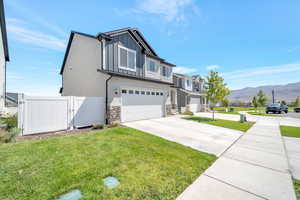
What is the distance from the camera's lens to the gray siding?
8.78 metres

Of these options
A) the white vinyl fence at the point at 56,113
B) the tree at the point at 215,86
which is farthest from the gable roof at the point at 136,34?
the tree at the point at 215,86

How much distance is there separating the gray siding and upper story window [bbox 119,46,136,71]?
333 millimetres

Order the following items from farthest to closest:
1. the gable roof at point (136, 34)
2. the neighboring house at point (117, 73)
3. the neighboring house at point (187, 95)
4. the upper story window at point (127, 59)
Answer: the neighboring house at point (187, 95), the upper story window at point (127, 59), the gable roof at point (136, 34), the neighboring house at point (117, 73)

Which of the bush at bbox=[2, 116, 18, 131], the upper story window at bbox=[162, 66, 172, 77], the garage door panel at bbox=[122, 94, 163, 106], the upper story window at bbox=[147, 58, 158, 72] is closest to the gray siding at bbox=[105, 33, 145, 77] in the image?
the upper story window at bbox=[147, 58, 158, 72]

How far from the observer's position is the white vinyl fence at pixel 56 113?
5.47 meters

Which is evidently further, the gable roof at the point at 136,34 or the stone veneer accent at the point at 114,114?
the gable roof at the point at 136,34

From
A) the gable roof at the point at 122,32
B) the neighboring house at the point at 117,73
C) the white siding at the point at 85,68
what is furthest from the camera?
the white siding at the point at 85,68

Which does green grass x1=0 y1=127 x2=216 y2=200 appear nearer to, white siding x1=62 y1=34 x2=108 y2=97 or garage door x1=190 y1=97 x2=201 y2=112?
white siding x1=62 y1=34 x2=108 y2=97

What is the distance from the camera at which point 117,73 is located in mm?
8648

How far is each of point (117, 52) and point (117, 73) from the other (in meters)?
1.96

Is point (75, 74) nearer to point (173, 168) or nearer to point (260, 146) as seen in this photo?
point (173, 168)

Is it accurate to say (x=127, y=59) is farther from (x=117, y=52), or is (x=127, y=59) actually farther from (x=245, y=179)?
(x=245, y=179)

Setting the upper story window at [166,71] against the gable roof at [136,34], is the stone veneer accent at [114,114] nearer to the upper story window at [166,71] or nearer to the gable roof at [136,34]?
the gable roof at [136,34]

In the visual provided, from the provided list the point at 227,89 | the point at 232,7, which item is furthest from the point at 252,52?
the point at 232,7
